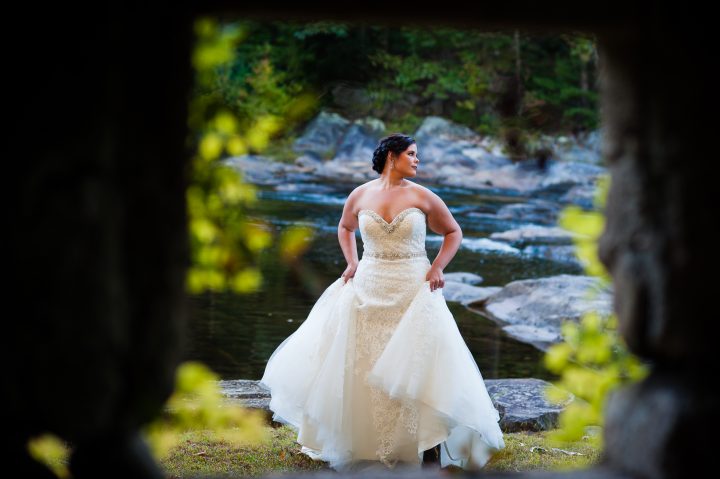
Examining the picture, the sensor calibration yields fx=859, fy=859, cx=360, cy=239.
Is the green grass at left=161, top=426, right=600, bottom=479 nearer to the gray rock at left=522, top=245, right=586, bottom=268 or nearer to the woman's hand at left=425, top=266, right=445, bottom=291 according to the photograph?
the woman's hand at left=425, top=266, right=445, bottom=291

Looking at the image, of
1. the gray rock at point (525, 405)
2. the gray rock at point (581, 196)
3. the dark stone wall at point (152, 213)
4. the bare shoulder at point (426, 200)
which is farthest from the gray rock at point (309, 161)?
the dark stone wall at point (152, 213)

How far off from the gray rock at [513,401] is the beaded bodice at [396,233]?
157 cm

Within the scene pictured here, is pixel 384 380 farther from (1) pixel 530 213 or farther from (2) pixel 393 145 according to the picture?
(1) pixel 530 213

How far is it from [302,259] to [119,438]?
12.7 m

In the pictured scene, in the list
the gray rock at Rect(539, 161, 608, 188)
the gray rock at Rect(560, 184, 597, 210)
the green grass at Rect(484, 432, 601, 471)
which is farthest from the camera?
the gray rock at Rect(539, 161, 608, 188)

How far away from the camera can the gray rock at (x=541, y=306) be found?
35.1 ft

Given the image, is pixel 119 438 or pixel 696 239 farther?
pixel 119 438

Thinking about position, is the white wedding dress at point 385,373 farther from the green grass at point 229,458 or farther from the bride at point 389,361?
the green grass at point 229,458

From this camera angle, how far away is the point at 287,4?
1.80m

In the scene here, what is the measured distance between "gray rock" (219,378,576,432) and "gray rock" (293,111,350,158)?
20981 millimetres

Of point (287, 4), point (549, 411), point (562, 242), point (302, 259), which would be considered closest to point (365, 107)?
point (562, 242)

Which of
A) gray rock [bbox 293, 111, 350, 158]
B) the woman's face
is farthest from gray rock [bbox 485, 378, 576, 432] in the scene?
gray rock [bbox 293, 111, 350, 158]

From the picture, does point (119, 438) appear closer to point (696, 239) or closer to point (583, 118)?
point (696, 239)

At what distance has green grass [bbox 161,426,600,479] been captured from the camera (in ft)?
17.2
